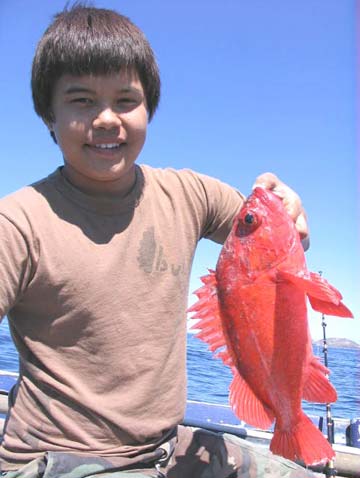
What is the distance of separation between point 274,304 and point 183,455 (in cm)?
105

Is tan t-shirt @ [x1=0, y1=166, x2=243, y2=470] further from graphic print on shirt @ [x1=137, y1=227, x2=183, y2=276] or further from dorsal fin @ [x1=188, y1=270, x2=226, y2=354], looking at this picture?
dorsal fin @ [x1=188, y1=270, x2=226, y2=354]

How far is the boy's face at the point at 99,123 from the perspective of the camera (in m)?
2.32

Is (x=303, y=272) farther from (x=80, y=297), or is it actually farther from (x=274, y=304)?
(x=80, y=297)

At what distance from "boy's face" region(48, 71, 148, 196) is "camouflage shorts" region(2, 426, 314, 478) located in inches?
51.9

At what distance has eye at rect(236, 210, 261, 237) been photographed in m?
2.27

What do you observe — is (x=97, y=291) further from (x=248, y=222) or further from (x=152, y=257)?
(x=248, y=222)

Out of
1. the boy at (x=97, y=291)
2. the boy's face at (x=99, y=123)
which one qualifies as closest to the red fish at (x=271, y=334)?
the boy at (x=97, y=291)

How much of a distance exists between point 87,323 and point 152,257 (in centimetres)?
47

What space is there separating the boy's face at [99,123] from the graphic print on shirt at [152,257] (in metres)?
0.35

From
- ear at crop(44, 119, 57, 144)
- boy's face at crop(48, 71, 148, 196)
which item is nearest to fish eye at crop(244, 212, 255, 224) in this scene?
boy's face at crop(48, 71, 148, 196)

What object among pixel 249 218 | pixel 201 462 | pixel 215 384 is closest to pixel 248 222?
pixel 249 218

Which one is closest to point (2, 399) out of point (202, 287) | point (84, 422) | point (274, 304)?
point (84, 422)

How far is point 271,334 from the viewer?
2148 millimetres

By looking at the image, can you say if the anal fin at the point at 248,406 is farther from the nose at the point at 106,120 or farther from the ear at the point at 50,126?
the ear at the point at 50,126
